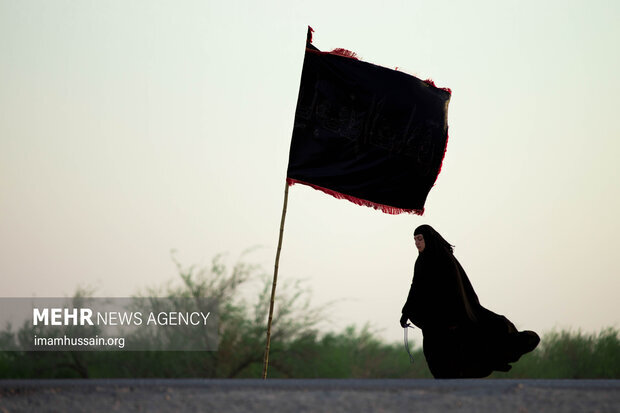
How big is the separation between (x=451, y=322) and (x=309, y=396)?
315 centimetres

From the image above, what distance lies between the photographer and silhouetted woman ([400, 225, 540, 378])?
8.75 meters

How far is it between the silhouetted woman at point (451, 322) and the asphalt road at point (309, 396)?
6.75ft

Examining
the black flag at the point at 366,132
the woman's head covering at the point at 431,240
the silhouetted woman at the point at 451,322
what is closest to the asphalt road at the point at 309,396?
the silhouetted woman at the point at 451,322

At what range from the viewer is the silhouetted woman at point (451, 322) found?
28.7ft

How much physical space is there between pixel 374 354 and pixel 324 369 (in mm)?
1545

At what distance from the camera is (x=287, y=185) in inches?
350

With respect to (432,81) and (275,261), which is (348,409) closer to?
(275,261)

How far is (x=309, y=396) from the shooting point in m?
6.04

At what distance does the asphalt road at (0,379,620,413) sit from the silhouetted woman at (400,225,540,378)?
6.75 ft

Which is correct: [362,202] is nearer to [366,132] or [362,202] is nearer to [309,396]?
[366,132]

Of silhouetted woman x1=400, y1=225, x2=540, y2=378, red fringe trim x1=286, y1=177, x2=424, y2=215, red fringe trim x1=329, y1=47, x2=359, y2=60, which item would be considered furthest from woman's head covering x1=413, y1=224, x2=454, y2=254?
red fringe trim x1=329, y1=47, x2=359, y2=60

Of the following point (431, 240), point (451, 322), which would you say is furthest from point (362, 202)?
point (451, 322)

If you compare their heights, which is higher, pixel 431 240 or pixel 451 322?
pixel 431 240

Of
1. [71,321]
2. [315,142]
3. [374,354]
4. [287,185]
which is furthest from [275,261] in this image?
[374,354]
